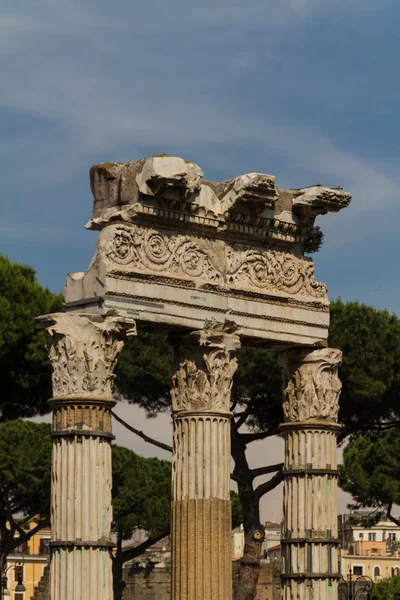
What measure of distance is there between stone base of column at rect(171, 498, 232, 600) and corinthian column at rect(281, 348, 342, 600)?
1571 millimetres

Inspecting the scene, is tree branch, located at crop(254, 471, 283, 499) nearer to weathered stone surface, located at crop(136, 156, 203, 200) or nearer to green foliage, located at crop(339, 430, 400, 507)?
green foliage, located at crop(339, 430, 400, 507)

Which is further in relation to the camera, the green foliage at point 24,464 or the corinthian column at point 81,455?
the green foliage at point 24,464

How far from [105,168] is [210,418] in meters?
3.53

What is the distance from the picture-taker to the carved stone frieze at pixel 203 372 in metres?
19.9

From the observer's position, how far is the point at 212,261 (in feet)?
66.3

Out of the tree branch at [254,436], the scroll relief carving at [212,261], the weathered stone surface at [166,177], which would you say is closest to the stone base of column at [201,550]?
the scroll relief carving at [212,261]

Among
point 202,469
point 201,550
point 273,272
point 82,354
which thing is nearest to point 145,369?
point 273,272

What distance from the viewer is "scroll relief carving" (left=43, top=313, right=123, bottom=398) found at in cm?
1866

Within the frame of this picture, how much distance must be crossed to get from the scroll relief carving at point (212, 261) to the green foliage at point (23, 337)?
14.4 meters

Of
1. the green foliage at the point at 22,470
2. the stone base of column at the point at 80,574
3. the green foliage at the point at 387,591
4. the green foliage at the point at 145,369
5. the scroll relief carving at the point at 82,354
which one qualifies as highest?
the green foliage at the point at 145,369

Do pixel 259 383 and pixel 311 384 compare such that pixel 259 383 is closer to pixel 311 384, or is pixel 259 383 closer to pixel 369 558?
pixel 311 384

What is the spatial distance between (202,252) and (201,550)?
3.86m

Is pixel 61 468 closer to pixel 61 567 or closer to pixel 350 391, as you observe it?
pixel 61 567

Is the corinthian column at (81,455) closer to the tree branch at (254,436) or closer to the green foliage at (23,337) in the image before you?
the green foliage at (23,337)
